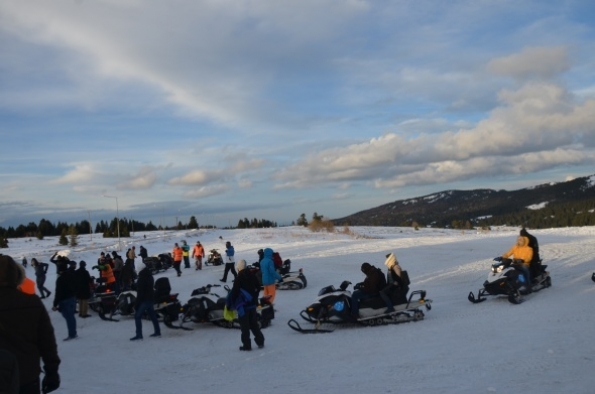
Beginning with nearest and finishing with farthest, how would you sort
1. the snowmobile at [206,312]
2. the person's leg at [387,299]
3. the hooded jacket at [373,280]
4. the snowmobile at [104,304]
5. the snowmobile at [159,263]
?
the person's leg at [387,299] < the hooded jacket at [373,280] < the snowmobile at [206,312] < the snowmobile at [104,304] < the snowmobile at [159,263]

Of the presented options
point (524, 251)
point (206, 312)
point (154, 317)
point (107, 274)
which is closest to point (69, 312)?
point (154, 317)

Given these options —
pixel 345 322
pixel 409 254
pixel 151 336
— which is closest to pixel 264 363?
pixel 345 322

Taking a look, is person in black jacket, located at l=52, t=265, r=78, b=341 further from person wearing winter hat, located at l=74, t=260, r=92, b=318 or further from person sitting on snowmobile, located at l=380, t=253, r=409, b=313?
person sitting on snowmobile, located at l=380, t=253, r=409, b=313

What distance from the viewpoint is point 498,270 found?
14.6 metres

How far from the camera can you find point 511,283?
42.6ft

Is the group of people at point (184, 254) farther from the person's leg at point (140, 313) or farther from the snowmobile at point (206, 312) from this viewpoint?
the person's leg at point (140, 313)

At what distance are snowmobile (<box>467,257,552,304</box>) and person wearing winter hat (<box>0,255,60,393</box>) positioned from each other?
11.0 meters

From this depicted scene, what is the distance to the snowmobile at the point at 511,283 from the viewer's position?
12992 mm

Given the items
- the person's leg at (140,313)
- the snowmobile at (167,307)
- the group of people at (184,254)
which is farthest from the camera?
the group of people at (184,254)

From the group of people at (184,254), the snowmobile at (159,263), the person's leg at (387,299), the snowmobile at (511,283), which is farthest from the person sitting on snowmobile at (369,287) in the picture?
the snowmobile at (159,263)

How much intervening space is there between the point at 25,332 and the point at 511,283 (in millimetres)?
11285

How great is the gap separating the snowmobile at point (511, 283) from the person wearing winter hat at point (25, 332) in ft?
36.0

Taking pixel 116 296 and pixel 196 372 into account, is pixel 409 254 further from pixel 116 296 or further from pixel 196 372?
pixel 196 372

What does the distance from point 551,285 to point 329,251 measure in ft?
50.8
